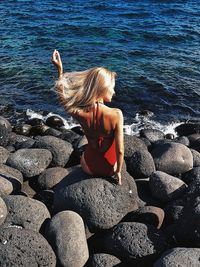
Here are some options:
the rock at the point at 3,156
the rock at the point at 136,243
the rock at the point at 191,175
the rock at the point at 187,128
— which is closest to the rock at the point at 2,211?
the rock at the point at 136,243

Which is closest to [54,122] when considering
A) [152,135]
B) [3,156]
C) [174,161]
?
[152,135]

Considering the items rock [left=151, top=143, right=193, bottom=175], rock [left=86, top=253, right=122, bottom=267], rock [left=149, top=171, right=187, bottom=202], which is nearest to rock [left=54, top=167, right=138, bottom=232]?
rock [left=86, top=253, right=122, bottom=267]

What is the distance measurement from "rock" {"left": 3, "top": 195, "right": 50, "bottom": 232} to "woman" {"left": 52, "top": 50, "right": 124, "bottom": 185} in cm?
123

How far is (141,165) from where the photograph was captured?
784 centimetres

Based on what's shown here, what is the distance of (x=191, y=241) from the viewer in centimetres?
590

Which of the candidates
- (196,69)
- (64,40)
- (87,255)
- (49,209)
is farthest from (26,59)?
(87,255)

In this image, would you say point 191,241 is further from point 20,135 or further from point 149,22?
point 149,22

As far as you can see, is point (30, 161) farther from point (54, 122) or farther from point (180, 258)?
point (54, 122)

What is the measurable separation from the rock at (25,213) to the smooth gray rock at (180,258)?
1.86 m

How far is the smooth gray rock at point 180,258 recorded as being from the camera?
5.25 metres

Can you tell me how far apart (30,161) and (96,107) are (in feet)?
8.67

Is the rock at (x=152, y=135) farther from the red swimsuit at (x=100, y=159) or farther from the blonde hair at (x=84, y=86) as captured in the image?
the blonde hair at (x=84, y=86)

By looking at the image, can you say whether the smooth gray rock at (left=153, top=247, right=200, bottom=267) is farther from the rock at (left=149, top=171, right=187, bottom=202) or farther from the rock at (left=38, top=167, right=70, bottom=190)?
the rock at (left=38, top=167, right=70, bottom=190)

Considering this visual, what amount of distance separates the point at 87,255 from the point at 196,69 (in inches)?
458
